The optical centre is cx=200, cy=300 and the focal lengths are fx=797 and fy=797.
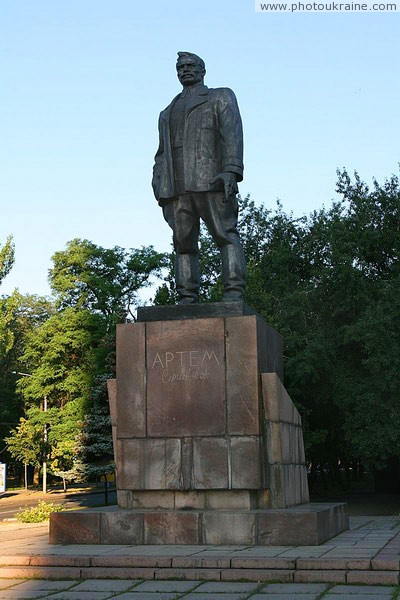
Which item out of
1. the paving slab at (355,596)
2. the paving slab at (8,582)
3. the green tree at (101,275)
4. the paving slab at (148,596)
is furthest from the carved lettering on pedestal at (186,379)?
the green tree at (101,275)

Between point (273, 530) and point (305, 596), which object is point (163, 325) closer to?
point (273, 530)

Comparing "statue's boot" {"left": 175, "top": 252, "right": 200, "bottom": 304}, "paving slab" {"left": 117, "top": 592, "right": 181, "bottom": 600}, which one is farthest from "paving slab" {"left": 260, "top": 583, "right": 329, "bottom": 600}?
"statue's boot" {"left": 175, "top": 252, "right": 200, "bottom": 304}

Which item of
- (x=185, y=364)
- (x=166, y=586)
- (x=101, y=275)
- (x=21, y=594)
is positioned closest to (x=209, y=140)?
(x=185, y=364)

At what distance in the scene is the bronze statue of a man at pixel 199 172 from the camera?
33.5ft

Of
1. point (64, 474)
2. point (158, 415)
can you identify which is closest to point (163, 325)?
point (158, 415)

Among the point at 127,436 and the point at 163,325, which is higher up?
the point at 163,325

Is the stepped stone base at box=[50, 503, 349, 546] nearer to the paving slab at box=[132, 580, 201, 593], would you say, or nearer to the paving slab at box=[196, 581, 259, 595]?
the paving slab at box=[196, 581, 259, 595]

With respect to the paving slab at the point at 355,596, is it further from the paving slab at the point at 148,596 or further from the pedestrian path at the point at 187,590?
the paving slab at the point at 148,596

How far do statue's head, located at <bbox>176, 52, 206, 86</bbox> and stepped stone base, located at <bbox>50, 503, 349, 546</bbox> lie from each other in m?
5.52

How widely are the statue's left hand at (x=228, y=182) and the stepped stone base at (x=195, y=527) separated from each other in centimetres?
386

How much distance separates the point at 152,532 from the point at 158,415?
136 cm

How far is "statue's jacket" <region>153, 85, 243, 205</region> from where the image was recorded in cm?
1020

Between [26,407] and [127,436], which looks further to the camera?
[26,407]

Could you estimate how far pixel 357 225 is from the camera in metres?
27.1
